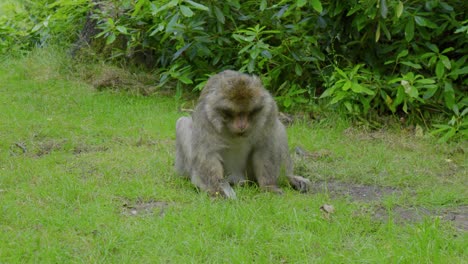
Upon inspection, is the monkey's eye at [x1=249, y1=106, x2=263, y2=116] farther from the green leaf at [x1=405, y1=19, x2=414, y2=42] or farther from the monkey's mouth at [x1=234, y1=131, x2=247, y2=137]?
the green leaf at [x1=405, y1=19, x2=414, y2=42]

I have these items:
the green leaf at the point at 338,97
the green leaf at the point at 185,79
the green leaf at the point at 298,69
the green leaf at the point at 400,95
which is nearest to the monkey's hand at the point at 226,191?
the green leaf at the point at 338,97

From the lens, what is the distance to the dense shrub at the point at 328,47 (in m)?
7.79

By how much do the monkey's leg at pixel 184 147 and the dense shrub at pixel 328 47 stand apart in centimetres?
226

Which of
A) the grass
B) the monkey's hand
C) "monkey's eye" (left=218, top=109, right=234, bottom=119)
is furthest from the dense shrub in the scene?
the monkey's hand

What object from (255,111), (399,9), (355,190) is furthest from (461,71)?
(255,111)

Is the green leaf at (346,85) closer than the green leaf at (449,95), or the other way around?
the green leaf at (449,95)

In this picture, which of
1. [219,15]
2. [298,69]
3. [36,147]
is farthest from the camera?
[219,15]

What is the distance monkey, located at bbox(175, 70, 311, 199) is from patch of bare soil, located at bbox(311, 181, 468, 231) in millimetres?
268

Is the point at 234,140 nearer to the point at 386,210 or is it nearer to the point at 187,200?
the point at 187,200

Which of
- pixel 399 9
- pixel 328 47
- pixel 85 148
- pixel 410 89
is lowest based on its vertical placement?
pixel 85 148

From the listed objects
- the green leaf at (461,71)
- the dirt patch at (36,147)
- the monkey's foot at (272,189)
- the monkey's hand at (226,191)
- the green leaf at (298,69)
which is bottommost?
the dirt patch at (36,147)

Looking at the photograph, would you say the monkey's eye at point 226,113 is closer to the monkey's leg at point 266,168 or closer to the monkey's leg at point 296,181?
the monkey's leg at point 266,168

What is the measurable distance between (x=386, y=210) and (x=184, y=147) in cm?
187

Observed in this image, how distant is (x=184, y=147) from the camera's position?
6023mm
